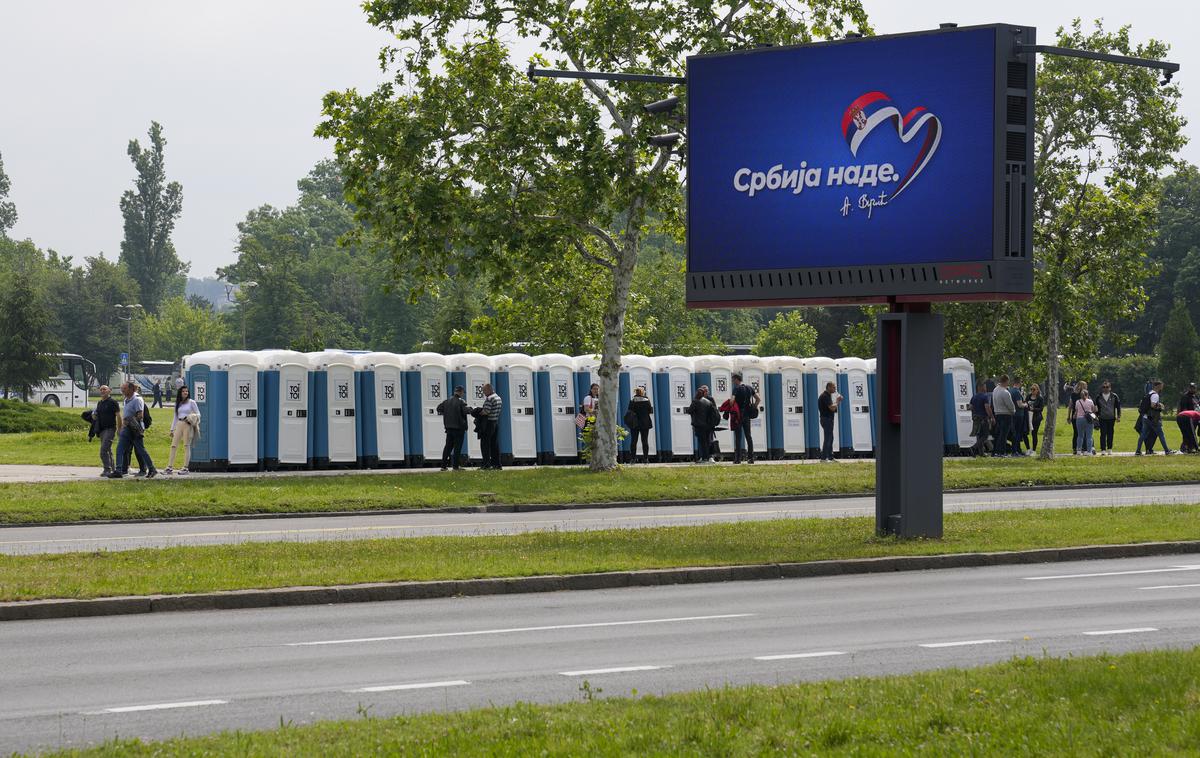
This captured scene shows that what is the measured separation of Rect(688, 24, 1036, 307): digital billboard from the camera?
17609 millimetres

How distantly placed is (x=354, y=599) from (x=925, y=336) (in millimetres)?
7751

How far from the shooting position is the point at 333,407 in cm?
3219

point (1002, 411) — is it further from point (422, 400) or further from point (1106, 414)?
point (422, 400)

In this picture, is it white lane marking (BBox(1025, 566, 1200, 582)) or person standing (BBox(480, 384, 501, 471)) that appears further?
person standing (BBox(480, 384, 501, 471))

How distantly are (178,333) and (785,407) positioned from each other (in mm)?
91215

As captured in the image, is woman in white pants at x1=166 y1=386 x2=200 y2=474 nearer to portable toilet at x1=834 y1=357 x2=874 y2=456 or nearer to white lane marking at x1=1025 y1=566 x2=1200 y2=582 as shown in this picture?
portable toilet at x1=834 y1=357 x2=874 y2=456

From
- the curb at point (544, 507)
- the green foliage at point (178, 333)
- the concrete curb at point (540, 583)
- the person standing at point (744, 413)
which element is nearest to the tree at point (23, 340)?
the person standing at point (744, 413)

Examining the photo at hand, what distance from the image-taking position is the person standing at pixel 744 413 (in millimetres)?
34688

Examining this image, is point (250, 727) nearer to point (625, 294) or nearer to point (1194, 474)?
point (625, 294)

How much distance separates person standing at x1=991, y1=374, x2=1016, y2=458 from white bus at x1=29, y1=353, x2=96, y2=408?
6002 cm

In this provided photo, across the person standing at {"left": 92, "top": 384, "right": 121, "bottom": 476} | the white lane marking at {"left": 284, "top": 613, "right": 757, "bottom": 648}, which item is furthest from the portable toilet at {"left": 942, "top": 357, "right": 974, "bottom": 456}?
the white lane marking at {"left": 284, "top": 613, "right": 757, "bottom": 648}

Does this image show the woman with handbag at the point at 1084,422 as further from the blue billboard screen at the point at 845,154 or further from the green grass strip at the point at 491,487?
the blue billboard screen at the point at 845,154

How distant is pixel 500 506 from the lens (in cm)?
2512

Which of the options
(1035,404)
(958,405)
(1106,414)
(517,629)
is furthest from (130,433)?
(1106,414)
